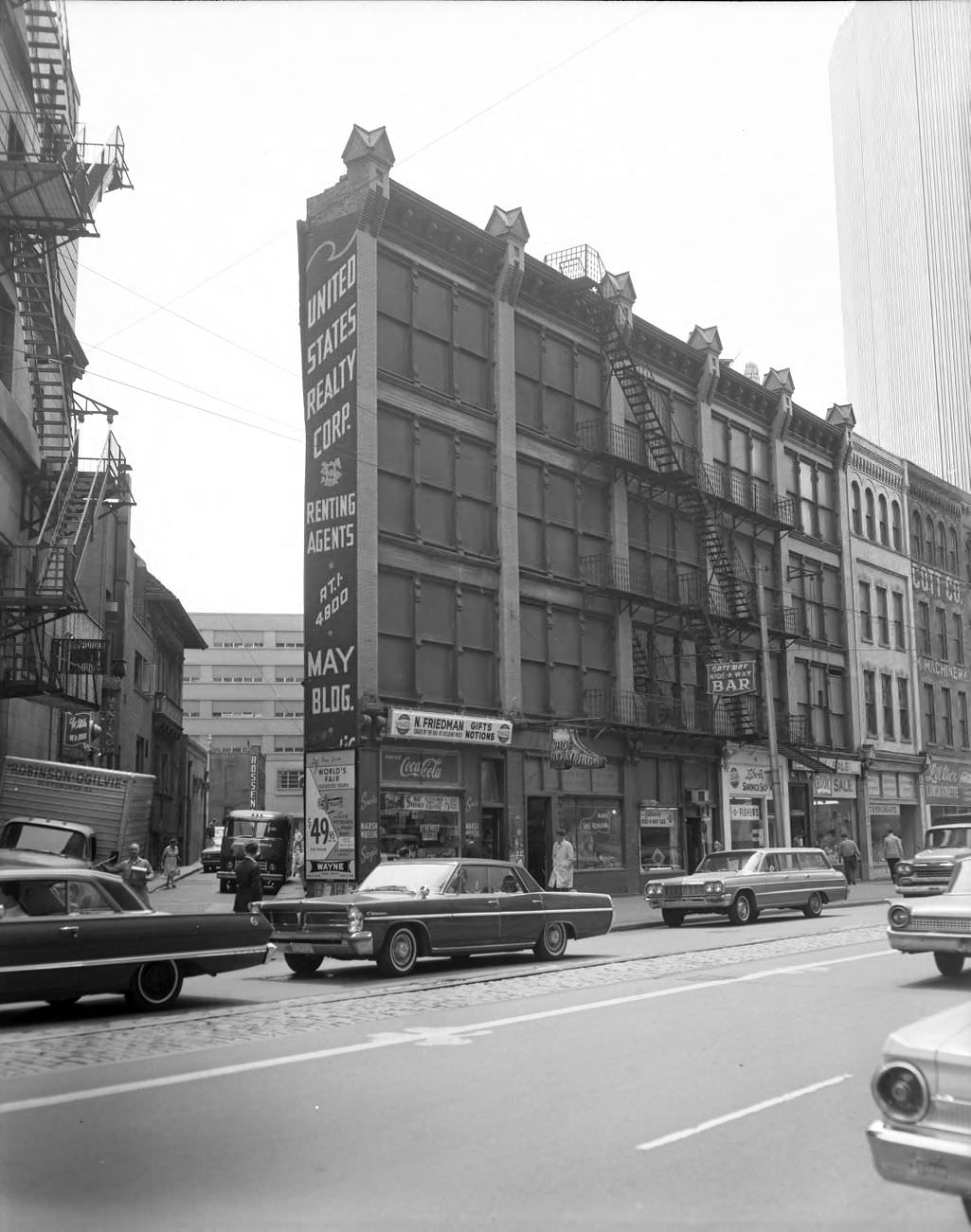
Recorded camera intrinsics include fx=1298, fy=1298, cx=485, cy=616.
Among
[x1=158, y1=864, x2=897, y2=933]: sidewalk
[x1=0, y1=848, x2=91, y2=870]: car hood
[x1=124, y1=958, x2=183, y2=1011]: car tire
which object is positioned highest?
[x1=0, y1=848, x2=91, y2=870]: car hood

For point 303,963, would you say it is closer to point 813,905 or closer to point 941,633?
point 813,905

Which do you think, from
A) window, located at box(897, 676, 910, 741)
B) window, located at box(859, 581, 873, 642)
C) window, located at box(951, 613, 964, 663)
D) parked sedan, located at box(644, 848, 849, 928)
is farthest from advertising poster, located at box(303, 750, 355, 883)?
window, located at box(951, 613, 964, 663)

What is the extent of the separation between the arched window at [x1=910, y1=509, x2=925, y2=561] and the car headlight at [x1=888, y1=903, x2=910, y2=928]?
41277 millimetres

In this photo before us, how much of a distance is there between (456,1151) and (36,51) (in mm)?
27182

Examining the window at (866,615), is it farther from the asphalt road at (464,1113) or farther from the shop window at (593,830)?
the asphalt road at (464,1113)

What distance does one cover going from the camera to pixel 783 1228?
5809 millimetres

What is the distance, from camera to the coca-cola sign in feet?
94.0

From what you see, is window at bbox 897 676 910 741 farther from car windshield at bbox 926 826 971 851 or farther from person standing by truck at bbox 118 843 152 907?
person standing by truck at bbox 118 843 152 907

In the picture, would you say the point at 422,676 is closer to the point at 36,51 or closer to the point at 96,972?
the point at 36,51

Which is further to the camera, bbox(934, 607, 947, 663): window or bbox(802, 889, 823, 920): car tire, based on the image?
bbox(934, 607, 947, 663): window

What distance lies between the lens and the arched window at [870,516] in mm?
50688

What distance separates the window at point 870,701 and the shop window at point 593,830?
17.5 meters

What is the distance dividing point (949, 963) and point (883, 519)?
38865mm

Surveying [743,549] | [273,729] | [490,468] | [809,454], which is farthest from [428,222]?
[273,729]
